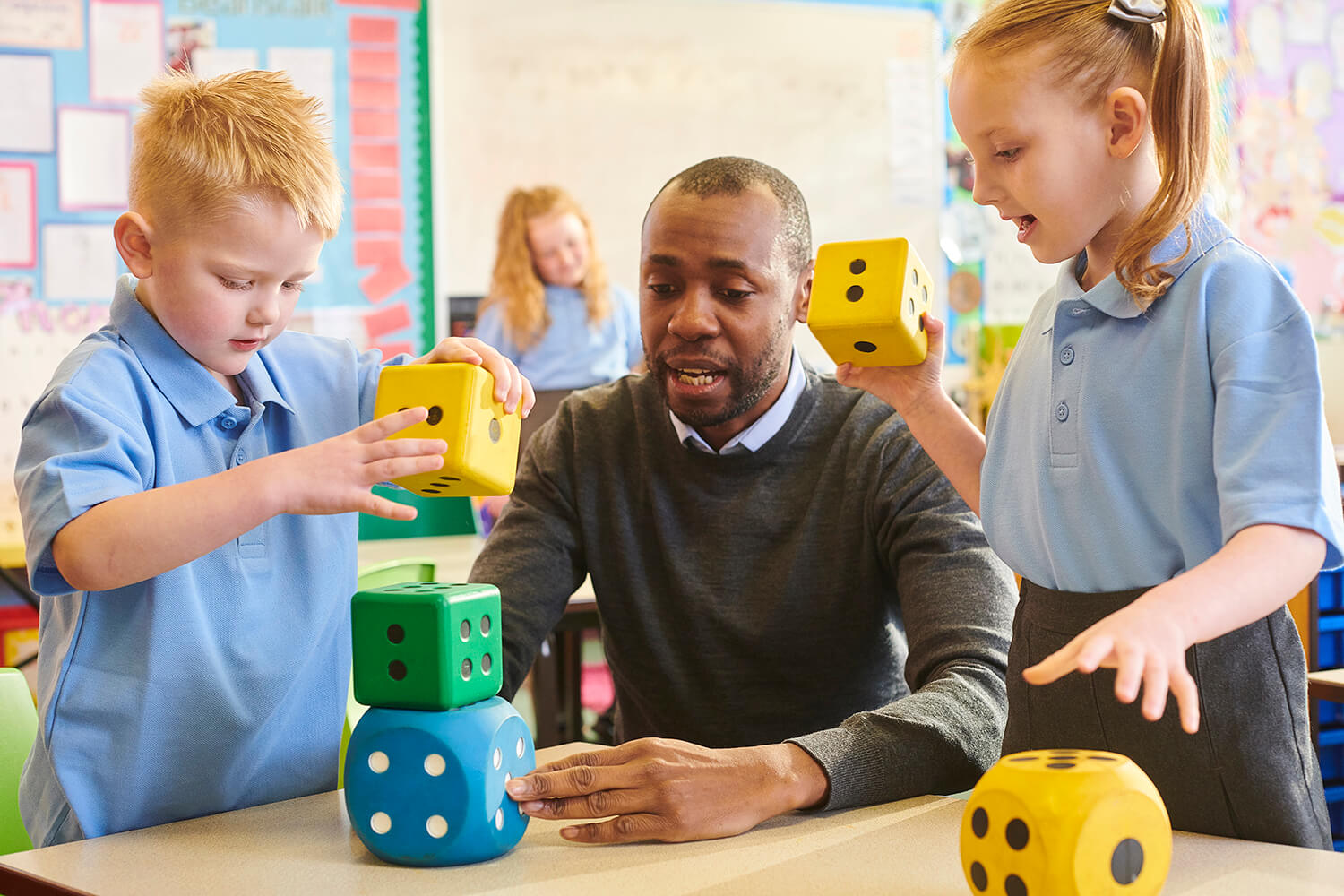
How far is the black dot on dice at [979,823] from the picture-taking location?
2.78 feet

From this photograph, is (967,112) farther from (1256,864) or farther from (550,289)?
(550,289)

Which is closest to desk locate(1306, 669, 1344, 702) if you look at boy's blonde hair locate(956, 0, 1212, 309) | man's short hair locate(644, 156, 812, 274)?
man's short hair locate(644, 156, 812, 274)

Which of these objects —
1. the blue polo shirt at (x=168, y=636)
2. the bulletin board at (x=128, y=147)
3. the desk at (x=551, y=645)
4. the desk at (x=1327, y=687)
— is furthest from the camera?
the bulletin board at (x=128, y=147)

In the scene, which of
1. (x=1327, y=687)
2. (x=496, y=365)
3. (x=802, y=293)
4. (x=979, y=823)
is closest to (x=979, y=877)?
(x=979, y=823)

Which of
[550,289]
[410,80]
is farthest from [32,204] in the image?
[550,289]

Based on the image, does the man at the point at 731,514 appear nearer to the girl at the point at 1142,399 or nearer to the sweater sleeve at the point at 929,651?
the sweater sleeve at the point at 929,651

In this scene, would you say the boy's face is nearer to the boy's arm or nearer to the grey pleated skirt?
the boy's arm

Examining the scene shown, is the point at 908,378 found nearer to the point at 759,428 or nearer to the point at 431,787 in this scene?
the point at 759,428

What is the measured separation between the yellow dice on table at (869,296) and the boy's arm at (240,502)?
0.39 m

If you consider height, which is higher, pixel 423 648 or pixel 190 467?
pixel 190 467

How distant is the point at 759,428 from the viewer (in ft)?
5.53

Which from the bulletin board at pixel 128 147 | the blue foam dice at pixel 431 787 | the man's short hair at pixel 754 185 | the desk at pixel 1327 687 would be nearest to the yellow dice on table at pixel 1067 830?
the blue foam dice at pixel 431 787

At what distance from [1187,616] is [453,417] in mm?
582

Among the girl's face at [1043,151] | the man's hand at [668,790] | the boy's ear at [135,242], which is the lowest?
the man's hand at [668,790]
